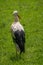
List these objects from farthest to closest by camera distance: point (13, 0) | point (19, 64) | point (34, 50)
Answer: point (13, 0) → point (34, 50) → point (19, 64)

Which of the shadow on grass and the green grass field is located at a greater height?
the shadow on grass

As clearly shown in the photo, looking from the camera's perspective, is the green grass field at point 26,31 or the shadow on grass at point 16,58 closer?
the shadow on grass at point 16,58

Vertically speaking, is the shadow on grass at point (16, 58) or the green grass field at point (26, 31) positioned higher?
the shadow on grass at point (16, 58)

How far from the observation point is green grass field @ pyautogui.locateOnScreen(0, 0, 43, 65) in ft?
36.1

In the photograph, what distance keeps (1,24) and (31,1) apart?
3617 mm

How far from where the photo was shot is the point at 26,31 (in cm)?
1360

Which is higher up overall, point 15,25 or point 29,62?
point 15,25

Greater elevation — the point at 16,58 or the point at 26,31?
the point at 16,58

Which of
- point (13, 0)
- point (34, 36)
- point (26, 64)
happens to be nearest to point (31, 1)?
point (13, 0)

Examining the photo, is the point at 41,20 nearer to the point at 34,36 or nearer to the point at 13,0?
the point at 34,36

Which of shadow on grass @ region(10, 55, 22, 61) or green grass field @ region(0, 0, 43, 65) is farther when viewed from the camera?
green grass field @ region(0, 0, 43, 65)

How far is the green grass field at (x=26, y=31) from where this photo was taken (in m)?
11.0

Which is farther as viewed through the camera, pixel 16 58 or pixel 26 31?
pixel 26 31

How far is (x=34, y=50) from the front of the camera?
1170 cm
